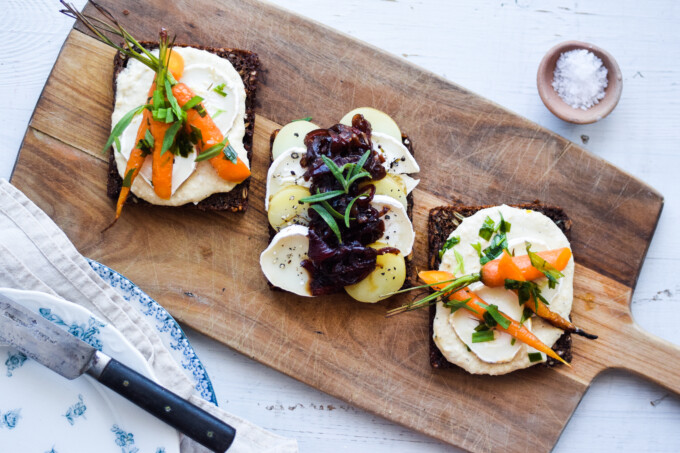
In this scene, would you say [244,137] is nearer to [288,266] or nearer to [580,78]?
[288,266]

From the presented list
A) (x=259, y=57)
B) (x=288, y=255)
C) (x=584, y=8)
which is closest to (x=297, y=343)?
(x=288, y=255)

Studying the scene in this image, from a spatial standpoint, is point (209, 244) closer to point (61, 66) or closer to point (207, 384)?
point (207, 384)

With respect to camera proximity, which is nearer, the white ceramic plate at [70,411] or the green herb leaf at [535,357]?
the white ceramic plate at [70,411]

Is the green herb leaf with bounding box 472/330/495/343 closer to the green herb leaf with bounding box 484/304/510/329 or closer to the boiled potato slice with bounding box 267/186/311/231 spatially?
the green herb leaf with bounding box 484/304/510/329

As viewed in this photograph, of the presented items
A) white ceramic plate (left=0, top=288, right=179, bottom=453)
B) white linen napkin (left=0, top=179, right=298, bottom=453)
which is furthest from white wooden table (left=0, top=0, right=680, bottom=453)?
→ white ceramic plate (left=0, top=288, right=179, bottom=453)

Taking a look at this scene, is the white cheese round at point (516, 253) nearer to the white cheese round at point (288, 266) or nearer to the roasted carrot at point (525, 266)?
the roasted carrot at point (525, 266)

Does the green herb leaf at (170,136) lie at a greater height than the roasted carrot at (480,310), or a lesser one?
greater

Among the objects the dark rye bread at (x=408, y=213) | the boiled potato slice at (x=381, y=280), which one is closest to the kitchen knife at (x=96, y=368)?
the dark rye bread at (x=408, y=213)
